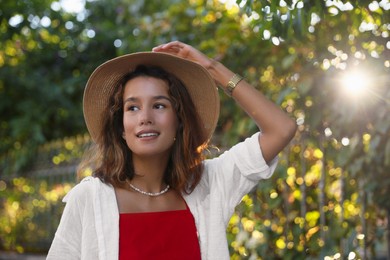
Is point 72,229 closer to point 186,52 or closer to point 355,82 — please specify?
point 186,52

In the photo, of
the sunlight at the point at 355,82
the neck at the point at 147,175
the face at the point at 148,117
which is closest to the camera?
the face at the point at 148,117

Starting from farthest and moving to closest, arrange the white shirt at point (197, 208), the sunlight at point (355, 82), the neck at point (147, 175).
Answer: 1. the sunlight at point (355, 82)
2. the neck at point (147, 175)
3. the white shirt at point (197, 208)

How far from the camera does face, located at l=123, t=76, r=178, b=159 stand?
264 centimetres

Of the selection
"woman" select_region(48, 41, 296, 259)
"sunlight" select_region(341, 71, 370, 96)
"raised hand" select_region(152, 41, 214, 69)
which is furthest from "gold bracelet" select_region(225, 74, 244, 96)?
"sunlight" select_region(341, 71, 370, 96)

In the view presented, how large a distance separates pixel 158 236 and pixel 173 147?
15.2 inches

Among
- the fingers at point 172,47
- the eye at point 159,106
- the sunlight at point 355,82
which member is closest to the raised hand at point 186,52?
the fingers at point 172,47

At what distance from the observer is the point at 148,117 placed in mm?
2631

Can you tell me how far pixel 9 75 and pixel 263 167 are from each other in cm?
762

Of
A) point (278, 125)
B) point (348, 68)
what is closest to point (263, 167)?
point (278, 125)

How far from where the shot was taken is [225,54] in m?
4.64

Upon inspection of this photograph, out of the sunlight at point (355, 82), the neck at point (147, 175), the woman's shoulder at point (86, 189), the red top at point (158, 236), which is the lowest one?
the red top at point (158, 236)

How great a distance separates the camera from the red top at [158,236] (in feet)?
8.43

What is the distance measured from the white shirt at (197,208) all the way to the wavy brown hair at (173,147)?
63 millimetres

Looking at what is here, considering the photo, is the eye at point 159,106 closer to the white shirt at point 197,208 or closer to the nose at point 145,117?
the nose at point 145,117
